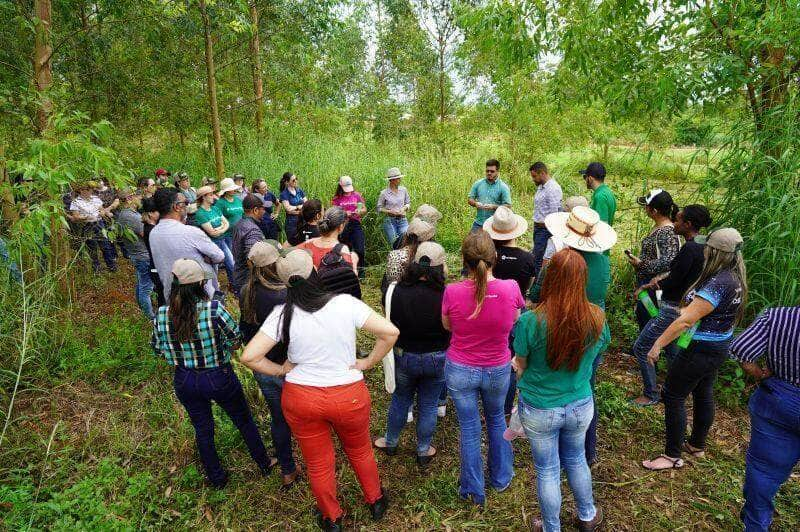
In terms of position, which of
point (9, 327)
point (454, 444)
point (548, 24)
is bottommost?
point (454, 444)

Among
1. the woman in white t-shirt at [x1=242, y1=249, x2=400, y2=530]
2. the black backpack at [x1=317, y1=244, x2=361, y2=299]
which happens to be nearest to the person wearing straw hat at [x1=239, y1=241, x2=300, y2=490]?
the woman in white t-shirt at [x1=242, y1=249, x2=400, y2=530]

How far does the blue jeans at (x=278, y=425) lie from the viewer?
121 inches

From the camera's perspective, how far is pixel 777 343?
2189 mm

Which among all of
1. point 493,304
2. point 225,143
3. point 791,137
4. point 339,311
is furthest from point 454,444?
point 225,143

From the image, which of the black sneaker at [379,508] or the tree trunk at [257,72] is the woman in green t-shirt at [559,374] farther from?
the tree trunk at [257,72]

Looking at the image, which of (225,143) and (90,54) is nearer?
(90,54)

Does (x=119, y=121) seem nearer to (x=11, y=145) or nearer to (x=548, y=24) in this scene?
(x=11, y=145)

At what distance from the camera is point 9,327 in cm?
403

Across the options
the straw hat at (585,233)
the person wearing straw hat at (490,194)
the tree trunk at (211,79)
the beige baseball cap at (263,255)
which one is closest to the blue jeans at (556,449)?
the straw hat at (585,233)

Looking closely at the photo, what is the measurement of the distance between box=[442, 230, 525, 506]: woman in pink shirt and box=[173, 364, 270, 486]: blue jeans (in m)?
1.44

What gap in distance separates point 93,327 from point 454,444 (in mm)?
4202

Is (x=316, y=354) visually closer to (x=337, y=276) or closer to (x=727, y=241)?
(x=337, y=276)

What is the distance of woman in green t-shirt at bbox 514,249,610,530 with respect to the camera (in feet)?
7.27

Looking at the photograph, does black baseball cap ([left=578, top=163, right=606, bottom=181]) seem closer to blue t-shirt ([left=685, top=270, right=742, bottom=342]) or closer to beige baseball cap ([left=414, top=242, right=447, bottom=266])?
blue t-shirt ([left=685, top=270, right=742, bottom=342])
